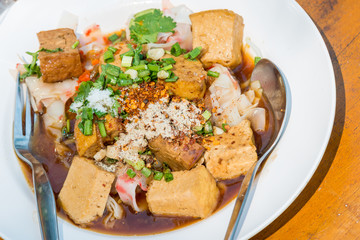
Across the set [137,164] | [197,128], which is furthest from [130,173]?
[197,128]

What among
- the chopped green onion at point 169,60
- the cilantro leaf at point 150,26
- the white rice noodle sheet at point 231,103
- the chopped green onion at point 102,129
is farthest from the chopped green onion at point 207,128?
the cilantro leaf at point 150,26

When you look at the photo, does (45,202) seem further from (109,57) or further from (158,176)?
(109,57)

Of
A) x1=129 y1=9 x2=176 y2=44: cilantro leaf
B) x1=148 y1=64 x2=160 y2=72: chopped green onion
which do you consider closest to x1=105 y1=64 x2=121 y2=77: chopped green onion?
x1=148 y1=64 x2=160 y2=72: chopped green onion

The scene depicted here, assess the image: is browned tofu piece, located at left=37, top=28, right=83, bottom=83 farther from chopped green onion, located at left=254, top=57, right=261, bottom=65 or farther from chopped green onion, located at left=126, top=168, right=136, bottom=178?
chopped green onion, located at left=254, top=57, right=261, bottom=65

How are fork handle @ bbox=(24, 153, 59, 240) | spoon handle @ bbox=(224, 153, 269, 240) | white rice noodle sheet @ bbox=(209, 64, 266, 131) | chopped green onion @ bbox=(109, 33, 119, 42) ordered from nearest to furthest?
spoon handle @ bbox=(224, 153, 269, 240)
fork handle @ bbox=(24, 153, 59, 240)
white rice noodle sheet @ bbox=(209, 64, 266, 131)
chopped green onion @ bbox=(109, 33, 119, 42)

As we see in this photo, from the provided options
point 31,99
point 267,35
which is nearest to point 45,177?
point 31,99

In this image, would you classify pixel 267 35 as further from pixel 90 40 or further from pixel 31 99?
pixel 31 99

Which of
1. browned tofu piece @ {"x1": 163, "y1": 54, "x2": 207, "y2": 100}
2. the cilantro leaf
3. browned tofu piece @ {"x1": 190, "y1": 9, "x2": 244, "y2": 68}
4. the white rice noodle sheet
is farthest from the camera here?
the cilantro leaf
